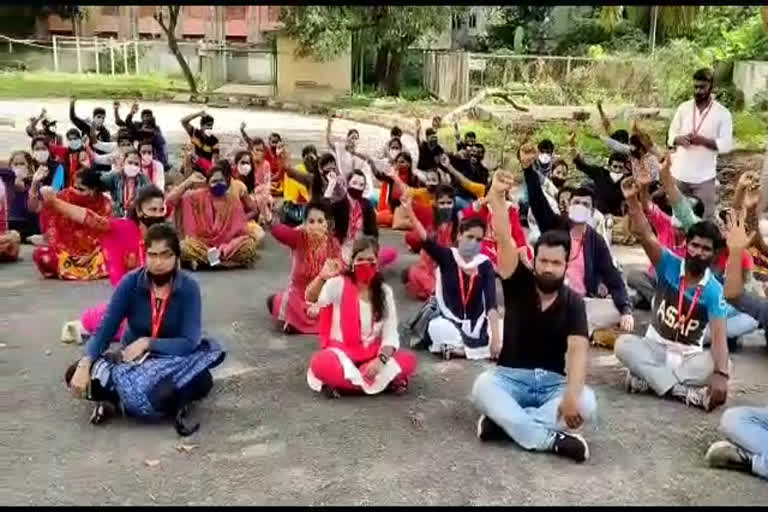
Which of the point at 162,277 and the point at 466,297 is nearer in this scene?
the point at 162,277

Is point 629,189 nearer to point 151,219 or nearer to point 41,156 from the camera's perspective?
point 151,219

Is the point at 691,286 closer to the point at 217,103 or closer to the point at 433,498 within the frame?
the point at 433,498

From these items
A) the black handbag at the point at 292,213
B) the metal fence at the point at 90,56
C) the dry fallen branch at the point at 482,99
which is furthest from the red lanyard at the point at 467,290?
the metal fence at the point at 90,56

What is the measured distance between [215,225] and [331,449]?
4.43 metres

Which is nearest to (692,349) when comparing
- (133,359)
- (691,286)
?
(691,286)

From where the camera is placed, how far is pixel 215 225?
8.67 m

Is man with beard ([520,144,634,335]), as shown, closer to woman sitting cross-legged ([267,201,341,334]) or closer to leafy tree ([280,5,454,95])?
woman sitting cross-legged ([267,201,341,334])

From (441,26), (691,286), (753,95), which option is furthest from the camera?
(441,26)

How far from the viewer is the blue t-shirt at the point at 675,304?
5211mm

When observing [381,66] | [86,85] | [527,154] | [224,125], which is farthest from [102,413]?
[86,85]

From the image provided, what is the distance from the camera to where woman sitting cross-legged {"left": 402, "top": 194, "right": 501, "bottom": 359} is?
20.4 ft

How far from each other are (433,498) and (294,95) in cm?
2557

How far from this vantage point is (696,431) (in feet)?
16.3

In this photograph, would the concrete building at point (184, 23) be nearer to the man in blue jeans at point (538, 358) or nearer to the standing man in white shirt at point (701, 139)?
the standing man in white shirt at point (701, 139)
